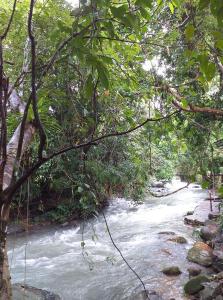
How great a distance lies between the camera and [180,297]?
4.34 m

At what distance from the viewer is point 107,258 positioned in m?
3.38

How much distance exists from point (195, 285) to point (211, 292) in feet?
1.07

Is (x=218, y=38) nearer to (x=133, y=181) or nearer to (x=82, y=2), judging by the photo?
(x=82, y=2)

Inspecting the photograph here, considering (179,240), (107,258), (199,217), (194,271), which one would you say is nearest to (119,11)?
(107,258)

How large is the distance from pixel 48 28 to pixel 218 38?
284 centimetres

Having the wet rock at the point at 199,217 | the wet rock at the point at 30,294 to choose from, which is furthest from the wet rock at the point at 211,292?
the wet rock at the point at 199,217

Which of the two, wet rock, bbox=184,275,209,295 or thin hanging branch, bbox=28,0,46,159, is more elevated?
thin hanging branch, bbox=28,0,46,159

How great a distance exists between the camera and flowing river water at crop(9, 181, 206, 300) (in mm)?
4895

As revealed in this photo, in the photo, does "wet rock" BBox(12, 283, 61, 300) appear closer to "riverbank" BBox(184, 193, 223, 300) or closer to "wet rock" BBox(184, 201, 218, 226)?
"riverbank" BBox(184, 193, 223, 300)

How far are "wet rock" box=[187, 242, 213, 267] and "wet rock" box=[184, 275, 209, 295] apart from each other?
0.97 m

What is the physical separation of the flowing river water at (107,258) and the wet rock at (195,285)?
0.12 meters

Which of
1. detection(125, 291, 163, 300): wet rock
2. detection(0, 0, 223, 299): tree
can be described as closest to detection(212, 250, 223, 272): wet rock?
detection(125, 291, 163, 300): wet rock

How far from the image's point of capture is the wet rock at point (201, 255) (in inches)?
212

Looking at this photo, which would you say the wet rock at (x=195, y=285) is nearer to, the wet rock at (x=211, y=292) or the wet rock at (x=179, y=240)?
the wet rock at (x=211, y=292)
